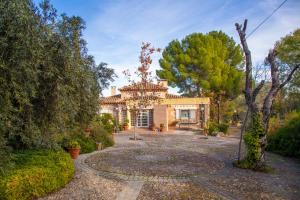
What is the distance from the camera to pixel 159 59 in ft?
132

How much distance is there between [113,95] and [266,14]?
27403 mm

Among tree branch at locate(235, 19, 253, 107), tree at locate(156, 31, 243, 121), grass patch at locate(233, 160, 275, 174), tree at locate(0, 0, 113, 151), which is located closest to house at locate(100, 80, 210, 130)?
tree at locate(156, 31, 243, 121)

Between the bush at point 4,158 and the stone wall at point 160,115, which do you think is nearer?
the bush at point 4,158

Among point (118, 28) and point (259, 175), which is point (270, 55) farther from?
point (118, 28)

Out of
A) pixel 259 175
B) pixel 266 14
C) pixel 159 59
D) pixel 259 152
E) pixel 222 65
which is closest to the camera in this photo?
pixel 259 175

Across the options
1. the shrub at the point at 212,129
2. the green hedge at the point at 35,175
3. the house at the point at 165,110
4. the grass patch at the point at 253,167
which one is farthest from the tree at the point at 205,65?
the green hedge at the point at 35,175

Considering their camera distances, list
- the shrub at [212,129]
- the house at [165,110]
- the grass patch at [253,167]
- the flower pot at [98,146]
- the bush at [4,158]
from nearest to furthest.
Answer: the bush at [4,158] < the grass patch at [253,167] < the flower pot at [98,146] < the shrub at [212,129] < the house at [165,110]

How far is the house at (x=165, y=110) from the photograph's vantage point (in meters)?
31.5

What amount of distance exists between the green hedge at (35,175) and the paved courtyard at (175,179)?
36 cm

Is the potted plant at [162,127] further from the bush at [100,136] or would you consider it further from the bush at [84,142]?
the bush at [84,142]

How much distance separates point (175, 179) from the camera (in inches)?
370

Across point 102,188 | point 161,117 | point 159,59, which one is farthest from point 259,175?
point 159,59

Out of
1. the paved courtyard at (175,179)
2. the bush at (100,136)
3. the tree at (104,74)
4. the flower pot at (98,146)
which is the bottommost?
the paved courtyard at (175,179)

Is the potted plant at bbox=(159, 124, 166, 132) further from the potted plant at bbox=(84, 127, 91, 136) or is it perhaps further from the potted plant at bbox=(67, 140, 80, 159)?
the potted plant at bbox=(67, 140, 80, 159)
